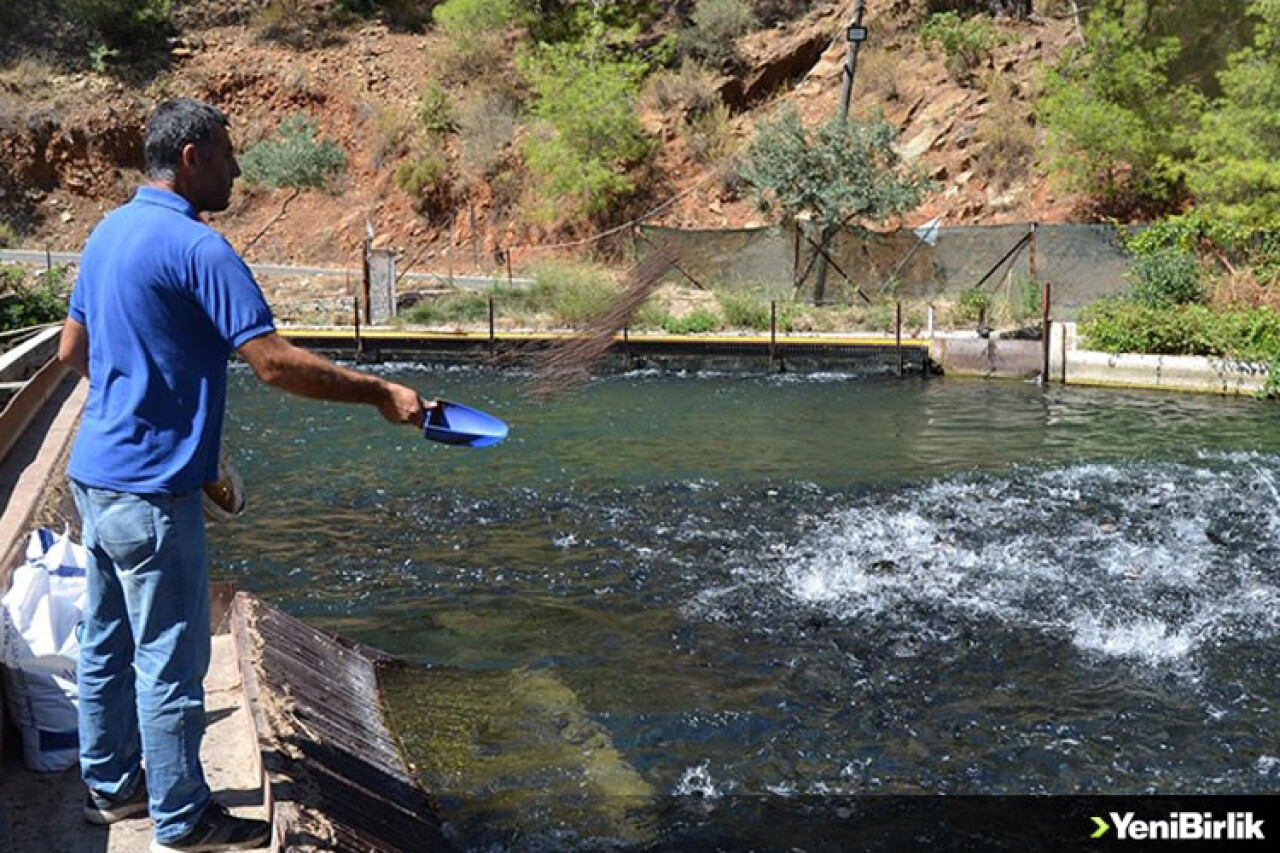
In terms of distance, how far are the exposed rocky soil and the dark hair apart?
93.5ft

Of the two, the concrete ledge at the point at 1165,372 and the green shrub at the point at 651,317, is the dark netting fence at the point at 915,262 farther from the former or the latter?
the concrete ledge at the point at 1165,372

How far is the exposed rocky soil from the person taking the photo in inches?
1256

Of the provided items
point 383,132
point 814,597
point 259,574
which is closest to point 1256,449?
point 814,597

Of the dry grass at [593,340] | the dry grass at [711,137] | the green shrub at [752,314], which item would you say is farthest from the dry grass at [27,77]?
the dry grass at [593,340]

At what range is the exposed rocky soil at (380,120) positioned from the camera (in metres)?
31.9

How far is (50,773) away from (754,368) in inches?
711

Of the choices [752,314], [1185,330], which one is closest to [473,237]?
[752,314]

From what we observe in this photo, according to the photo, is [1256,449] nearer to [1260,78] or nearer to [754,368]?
[754,368]

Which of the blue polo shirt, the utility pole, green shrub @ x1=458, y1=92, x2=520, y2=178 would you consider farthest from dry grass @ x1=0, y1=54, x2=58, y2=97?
the blue polo shirt

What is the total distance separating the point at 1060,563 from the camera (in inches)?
382

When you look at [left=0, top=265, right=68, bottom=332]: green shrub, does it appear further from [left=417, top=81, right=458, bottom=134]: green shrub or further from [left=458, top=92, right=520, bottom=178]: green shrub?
[left=417, top=81, right=458, bottom=134]: green shrub

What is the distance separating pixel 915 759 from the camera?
250 inches

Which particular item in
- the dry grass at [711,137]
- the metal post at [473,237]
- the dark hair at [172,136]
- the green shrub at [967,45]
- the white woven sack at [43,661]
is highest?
the green shrub at [967,45]

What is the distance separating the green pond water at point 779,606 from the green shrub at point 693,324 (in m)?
7.32
